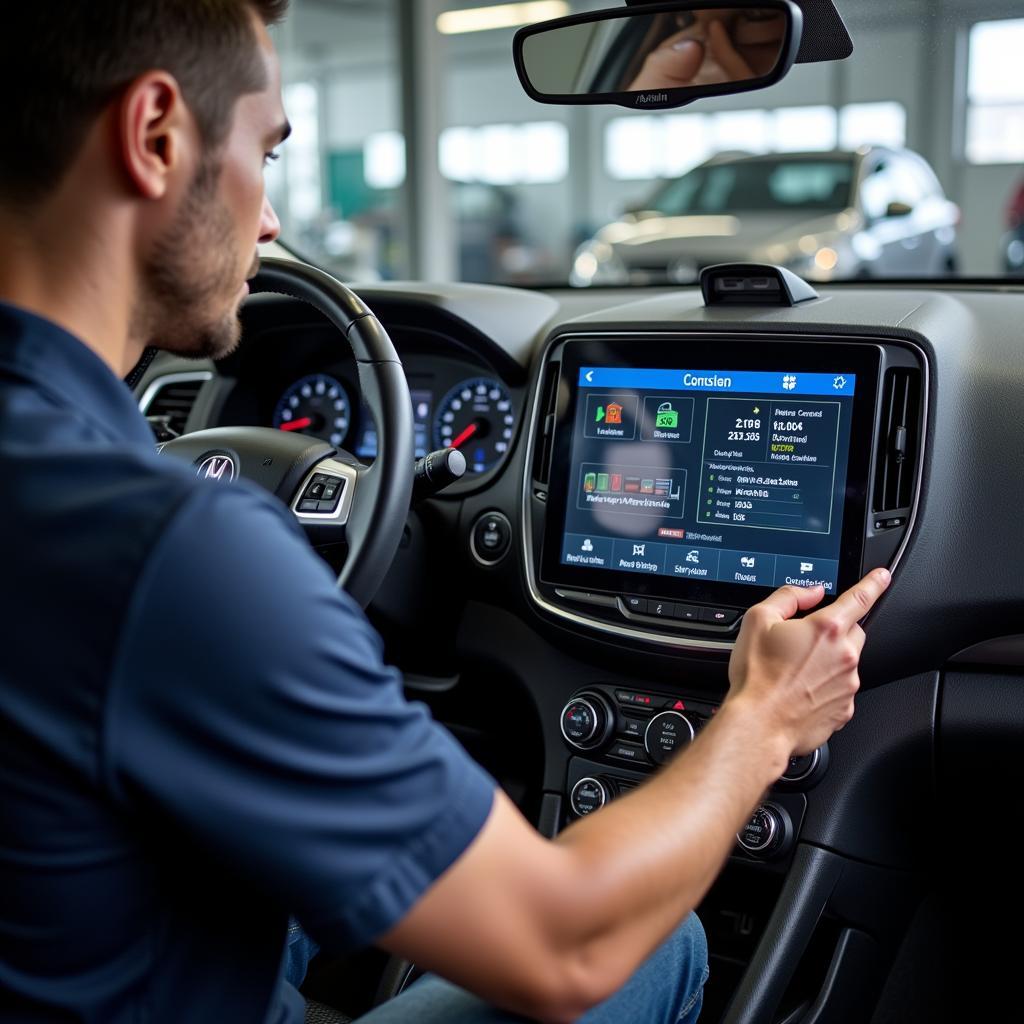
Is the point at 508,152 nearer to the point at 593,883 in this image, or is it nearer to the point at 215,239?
the point at 215,239

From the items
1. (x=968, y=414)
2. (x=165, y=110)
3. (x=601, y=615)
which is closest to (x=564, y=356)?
(x=601, y=615)

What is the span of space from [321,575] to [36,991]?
0.30m

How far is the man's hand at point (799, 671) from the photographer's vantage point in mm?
1047

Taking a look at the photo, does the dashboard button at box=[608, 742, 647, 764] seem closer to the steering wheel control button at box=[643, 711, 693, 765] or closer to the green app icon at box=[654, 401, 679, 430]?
the steering wheel control button at box=[643, 711, 693, 765]

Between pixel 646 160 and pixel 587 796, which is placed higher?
pixel 646 160

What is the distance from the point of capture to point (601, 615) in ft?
5.41

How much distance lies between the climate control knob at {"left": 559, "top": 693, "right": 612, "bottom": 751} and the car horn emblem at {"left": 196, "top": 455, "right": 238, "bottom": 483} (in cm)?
58

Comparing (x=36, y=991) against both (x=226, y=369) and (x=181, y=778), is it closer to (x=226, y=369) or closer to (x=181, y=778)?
(x=181, y=778)

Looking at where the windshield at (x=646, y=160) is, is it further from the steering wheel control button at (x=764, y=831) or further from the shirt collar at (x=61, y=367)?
the steering wheel control button at (x=764, y=831)

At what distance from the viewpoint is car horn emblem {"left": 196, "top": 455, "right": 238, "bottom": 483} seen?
1.45 metres

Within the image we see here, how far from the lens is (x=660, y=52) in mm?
1461

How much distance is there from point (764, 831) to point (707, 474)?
46 centimetres

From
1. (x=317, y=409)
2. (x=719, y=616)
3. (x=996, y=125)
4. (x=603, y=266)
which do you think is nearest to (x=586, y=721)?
(x=719, y=616)

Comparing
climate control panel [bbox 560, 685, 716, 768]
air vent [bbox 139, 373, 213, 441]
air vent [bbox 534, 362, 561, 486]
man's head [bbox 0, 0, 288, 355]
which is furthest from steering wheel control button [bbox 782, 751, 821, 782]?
air vent [bbox 139, 373, 213, 441]
